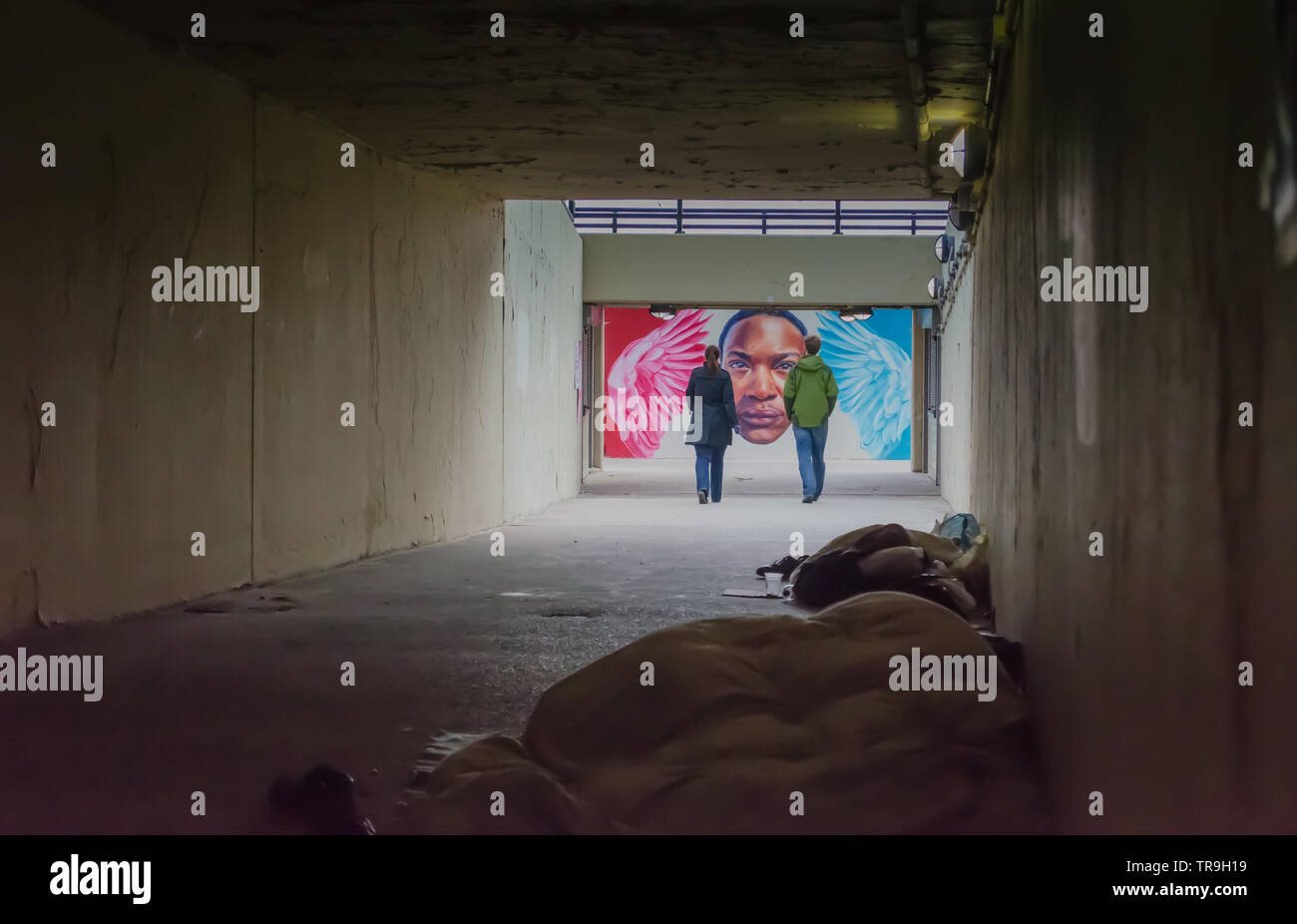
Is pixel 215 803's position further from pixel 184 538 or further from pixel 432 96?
pixel 432 96

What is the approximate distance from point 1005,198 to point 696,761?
2.70m

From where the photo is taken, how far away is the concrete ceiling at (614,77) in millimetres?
4379

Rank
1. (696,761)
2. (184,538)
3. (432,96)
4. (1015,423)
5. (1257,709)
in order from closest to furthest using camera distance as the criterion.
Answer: (1257,709), (696,761), (1015,423), (184,538), (432,96)

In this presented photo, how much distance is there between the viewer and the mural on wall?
24.5 metres

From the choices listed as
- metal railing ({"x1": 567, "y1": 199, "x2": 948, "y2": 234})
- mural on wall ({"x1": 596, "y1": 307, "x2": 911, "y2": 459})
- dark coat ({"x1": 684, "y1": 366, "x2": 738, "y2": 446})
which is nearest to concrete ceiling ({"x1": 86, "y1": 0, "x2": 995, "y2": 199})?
dark coat ({"x1": 684, "y1": 366, "x2": 738, "y2": 446})

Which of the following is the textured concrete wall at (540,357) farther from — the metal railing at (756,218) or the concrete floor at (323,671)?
the concrete floor at (323,671)

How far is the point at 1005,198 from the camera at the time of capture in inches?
162

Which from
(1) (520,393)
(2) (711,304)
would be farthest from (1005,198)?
(2) (711,304)

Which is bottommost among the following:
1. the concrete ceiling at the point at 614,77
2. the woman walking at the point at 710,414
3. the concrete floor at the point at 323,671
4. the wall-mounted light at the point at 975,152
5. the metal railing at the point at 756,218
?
the concrete floor at the point at 323,671

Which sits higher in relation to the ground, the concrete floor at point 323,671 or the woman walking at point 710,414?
the woman walking at point 710,414

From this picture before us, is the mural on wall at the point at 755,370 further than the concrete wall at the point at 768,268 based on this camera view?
Yes

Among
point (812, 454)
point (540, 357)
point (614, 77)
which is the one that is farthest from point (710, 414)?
point (614, 77)

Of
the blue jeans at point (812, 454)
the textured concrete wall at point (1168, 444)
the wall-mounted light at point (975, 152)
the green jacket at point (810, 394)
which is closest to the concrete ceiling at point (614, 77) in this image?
the wall-mounted light at point (975, 152)

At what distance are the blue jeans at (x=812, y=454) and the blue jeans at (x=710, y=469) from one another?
84 centimetres
